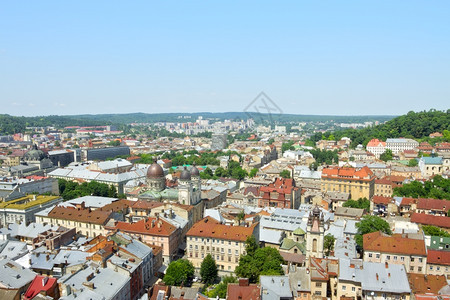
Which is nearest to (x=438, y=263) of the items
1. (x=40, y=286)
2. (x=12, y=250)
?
(x=40, y=286)

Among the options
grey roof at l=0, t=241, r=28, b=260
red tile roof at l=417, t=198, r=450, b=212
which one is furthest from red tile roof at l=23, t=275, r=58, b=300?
red tile roof at l=417, t=198, r=450, b=212

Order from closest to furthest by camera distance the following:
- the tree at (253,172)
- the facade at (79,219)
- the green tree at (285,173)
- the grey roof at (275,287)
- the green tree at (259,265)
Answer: the grey roof at (275,287), the green tree at (259,265), the facade at (79,219), the green tree at (285,173), the tree at (253,172)

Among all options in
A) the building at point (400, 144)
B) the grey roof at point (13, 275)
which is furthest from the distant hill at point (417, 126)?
the grey roof at point (13, 275)

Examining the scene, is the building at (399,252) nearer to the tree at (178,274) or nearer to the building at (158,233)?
the tree at (178,274)

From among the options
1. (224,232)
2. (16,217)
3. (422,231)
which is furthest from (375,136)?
(16,217)

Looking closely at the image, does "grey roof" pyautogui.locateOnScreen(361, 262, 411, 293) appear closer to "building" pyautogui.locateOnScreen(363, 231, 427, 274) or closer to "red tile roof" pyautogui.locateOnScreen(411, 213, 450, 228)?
"building" pyautogui.locateOnScreen(363, 231, 427, 274)

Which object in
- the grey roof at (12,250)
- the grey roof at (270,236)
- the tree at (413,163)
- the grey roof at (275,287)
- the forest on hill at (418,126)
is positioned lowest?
the grey roof at (270,236)

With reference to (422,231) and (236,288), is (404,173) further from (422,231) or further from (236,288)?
(236,288)
